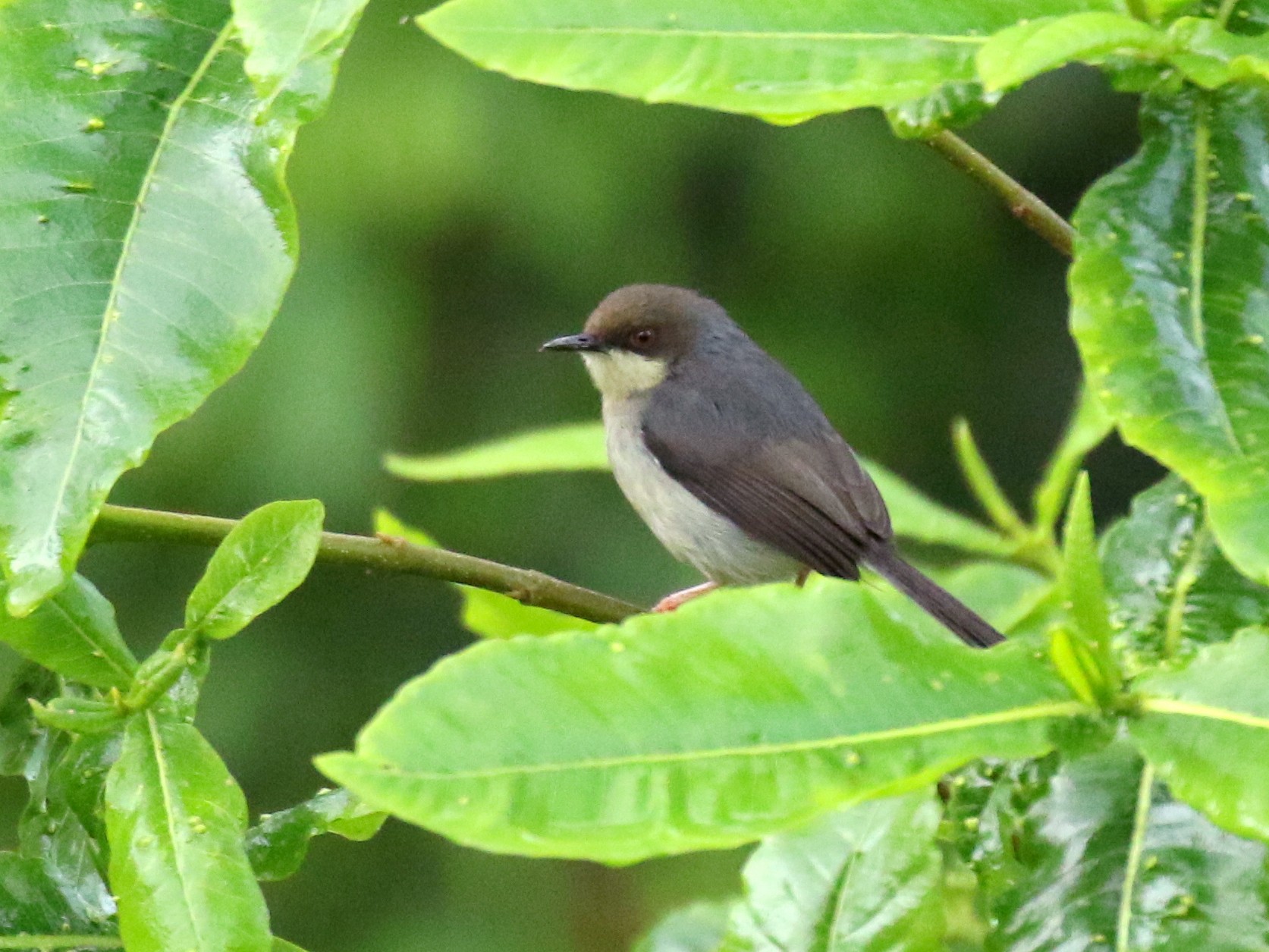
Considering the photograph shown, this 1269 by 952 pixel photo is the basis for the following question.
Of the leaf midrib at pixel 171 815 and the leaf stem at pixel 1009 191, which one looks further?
the leaf stem at pixel 1009 191

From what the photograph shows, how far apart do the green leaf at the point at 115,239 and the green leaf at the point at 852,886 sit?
0.59 meters

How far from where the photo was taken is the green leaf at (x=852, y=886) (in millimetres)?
1270

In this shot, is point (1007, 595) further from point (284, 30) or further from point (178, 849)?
point (284, 30)

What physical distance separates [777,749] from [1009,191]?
0.82 metres

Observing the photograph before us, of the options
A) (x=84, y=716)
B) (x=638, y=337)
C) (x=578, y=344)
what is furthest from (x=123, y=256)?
(x=638, y=337)

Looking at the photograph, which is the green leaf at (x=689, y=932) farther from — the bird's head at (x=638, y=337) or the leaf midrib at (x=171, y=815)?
the bird's head at (x=638, y=337)

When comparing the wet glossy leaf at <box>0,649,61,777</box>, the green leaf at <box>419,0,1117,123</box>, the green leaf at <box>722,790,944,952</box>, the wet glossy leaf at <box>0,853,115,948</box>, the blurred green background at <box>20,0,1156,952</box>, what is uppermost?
the green leaf at <box>419,0,1117,123</box>

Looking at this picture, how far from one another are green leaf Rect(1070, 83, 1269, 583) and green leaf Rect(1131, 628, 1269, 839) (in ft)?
0.28

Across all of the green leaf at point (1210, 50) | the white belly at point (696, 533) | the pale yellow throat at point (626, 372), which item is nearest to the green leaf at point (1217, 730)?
the green leaf at point (1210, 50)

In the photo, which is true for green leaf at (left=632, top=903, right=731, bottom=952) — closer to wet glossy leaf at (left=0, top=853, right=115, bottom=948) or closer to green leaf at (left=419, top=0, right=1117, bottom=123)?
wet glossy leaf at (left=0, top=853, right=115, bottom=948)

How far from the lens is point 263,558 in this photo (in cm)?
135

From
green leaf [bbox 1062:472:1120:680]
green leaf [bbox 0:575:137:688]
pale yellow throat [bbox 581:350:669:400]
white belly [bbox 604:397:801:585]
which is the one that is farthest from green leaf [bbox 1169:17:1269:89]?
pale yellow throat [bbox 581:350:669:400]

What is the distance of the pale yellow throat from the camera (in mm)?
4590

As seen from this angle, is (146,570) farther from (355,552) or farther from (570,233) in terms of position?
(355,552)
